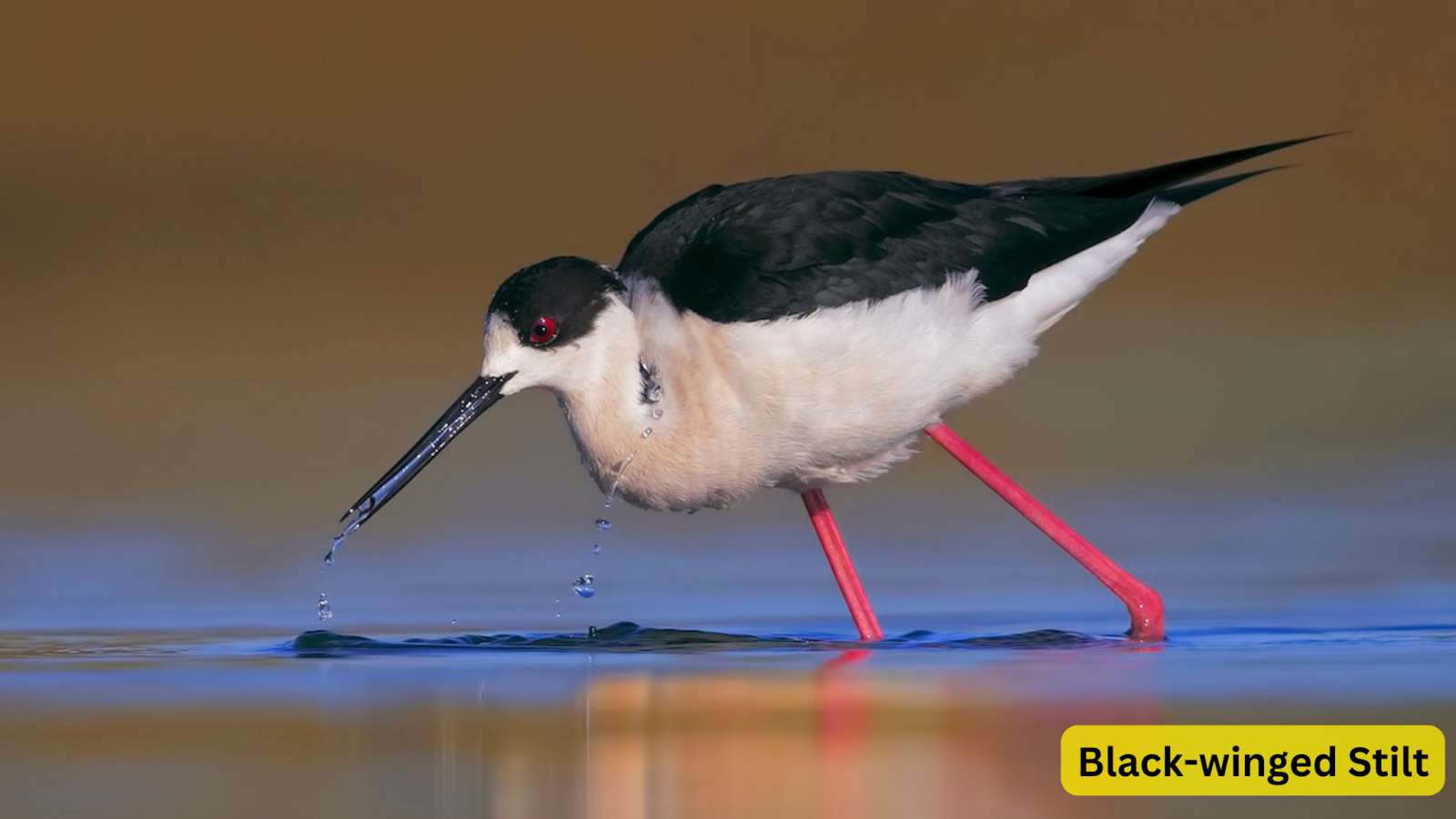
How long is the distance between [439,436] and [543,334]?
0.42 m

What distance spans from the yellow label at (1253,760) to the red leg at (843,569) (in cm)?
193

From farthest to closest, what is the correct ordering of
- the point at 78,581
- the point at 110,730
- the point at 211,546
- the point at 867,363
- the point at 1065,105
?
the point at 1065,105, the point at 211,546, the point at 78,581, the point at 867,363, the point at 110,730

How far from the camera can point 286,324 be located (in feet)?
36.5

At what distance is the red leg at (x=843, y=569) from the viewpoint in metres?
6.33

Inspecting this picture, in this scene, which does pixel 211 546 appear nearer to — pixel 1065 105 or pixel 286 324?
pixel 286 324

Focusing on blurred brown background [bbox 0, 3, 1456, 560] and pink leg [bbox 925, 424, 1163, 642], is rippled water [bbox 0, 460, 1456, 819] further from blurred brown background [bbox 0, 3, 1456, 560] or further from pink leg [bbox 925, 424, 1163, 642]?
blurred brown background [bbox 0, 3, 1456, 560]

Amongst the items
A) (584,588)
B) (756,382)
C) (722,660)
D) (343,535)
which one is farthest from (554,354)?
(722,660)

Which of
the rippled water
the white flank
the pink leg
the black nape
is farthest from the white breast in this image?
the rippled water

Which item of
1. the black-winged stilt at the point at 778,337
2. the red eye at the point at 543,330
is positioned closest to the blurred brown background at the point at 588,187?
the black-winged stilt at the point at 778,337

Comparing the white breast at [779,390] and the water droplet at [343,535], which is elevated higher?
the white breast at [779,390]

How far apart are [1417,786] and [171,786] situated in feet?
7.27

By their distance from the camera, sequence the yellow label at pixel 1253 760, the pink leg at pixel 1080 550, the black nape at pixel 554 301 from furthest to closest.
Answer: the pink leg at pixel 1080 550 < the black nape at pixel 554 301 < the yellow label at pixel 1253 760

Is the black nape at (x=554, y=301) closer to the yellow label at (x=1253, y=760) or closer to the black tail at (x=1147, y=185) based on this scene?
the black tail at (x=1147, y=185)

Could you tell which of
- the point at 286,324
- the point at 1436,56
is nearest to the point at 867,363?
the point at 286,324
